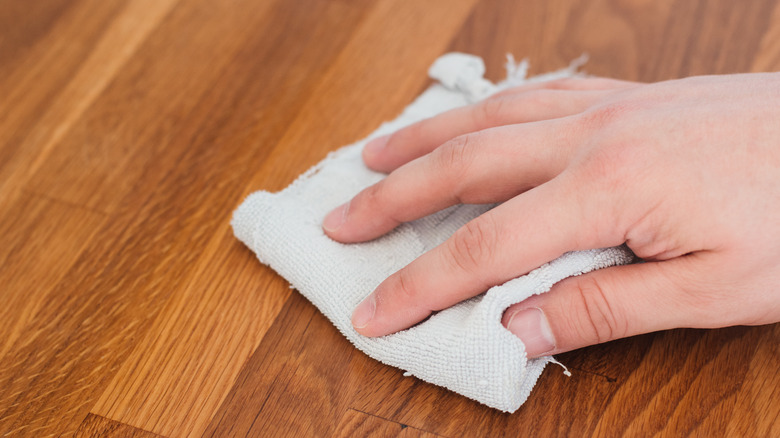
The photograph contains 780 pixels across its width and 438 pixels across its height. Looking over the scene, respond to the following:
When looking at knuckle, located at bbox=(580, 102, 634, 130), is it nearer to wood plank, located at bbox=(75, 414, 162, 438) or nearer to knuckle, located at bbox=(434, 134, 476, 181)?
knuckle, located at bbox=(434, 134, 476, 181)

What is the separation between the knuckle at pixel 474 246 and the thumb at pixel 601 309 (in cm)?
4

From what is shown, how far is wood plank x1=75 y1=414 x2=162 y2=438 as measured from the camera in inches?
17.9

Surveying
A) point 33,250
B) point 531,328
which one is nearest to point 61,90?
point 33,250

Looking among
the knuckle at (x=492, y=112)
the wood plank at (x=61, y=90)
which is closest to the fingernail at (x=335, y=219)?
the knuckle at (x=492, y=112)

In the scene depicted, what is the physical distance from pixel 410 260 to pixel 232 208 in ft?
0.55

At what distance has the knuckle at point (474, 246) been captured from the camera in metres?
0.44

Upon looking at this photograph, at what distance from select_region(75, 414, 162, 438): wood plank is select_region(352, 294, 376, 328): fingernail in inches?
6.0

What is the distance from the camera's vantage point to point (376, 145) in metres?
0.59

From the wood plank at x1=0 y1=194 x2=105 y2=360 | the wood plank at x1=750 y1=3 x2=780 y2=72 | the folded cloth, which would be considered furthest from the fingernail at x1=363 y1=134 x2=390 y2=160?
the wood plank at x1=750 y1=3 x2=780 y2=72

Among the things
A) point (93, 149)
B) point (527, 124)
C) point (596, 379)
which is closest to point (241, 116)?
point (93, 149)

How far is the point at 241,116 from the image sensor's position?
0.64m

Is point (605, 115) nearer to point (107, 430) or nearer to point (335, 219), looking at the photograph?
point (335, 219)

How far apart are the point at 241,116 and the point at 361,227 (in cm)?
20

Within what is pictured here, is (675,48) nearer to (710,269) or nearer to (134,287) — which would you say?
(710,269)
